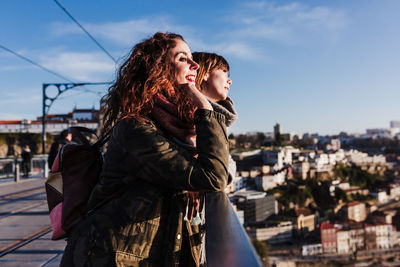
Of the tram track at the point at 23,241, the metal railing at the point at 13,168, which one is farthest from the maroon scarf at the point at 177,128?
the metal railing at the point at 13,168

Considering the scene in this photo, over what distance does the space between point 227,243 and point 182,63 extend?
701 millimetres

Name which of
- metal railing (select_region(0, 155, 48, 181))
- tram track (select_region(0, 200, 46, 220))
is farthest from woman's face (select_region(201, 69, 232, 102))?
metal railing (select_region(0, 155, 48, 181))

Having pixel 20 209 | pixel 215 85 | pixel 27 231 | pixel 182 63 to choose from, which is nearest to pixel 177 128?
pixel 182 63

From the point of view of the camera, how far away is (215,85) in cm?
186

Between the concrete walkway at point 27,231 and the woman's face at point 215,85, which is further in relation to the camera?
the concrete walkway at point 27,231

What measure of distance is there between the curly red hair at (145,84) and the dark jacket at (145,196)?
0.35 ft

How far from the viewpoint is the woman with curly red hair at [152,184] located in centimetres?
87

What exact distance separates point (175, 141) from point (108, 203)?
262 mm

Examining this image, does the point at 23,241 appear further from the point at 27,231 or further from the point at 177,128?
the point at 177,128

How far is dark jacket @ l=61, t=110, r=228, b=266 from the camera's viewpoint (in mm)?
861

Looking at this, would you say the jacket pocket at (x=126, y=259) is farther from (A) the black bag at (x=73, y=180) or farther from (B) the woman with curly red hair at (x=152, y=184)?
(A) the black bag at (x=73, y=180)

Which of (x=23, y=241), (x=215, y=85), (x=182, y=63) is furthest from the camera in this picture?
(x=23, y=241)

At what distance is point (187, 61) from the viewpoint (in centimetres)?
121

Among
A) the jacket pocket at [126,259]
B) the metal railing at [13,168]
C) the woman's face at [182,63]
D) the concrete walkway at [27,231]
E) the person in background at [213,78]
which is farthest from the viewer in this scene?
the metal railing at [13,168]
